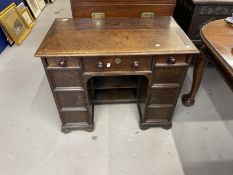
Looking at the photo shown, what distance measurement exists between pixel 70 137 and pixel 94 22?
0.96 meters

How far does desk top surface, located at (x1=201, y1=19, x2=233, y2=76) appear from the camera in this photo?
1035 mm

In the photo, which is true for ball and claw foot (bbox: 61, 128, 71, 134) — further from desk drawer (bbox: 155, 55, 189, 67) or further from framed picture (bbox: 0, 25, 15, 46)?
framed picture (bbox: 0, 25, 15, 46)

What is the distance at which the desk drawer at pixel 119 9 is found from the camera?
168 cm

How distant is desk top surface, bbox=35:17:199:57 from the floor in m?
0.79

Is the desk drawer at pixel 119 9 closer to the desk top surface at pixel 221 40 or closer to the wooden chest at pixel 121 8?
the wooden chest at pixel 121 8

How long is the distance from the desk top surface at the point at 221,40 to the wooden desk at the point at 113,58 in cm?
12

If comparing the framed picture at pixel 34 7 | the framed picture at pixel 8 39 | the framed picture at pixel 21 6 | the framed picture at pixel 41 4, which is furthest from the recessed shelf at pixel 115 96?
the framed picture at pixel 41 4

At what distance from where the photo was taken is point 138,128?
5.42ft

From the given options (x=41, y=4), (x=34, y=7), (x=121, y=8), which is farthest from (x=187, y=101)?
(x=41, y=4)

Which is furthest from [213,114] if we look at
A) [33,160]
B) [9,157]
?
[9,157]

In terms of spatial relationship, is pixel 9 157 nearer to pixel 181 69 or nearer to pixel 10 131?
pixel 10 131

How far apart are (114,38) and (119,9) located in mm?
628

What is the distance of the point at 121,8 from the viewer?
1716mm

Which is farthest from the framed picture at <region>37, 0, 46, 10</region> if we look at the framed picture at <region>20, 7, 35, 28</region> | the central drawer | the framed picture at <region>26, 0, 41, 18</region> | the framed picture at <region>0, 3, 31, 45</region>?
the central drawer
